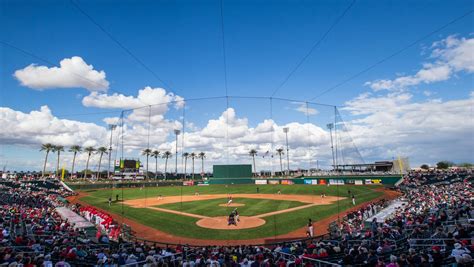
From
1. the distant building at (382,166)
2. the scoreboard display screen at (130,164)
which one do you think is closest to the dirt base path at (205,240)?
the distant building at (382,166)

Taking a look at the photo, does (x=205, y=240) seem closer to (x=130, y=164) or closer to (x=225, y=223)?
(x=225, y=223)

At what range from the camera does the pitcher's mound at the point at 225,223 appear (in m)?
25.0

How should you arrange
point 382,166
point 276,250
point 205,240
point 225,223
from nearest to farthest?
point 276,250, point 205,240, point 225,223, point 382,166

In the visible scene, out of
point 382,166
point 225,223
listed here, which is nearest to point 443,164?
point 382,166

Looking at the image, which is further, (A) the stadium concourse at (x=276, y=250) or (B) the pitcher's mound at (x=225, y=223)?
(B) the pitcher's mound at (x=225, y=223)

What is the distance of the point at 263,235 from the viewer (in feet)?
72.1

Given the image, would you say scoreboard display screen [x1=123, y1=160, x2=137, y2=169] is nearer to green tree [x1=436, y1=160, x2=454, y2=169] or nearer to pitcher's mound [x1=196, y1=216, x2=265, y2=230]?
pitcher's mound [x1=196, y1=216, x2=265, y2=230]

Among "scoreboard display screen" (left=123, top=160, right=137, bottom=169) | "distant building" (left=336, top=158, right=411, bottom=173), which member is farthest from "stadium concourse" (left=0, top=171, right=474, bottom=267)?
"scoreboard display screen" (left=123, top=160, right=137, bottom=169)

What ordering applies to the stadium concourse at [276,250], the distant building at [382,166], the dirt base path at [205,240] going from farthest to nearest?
1. the distant building at [382,166]
2. the dirt base path at [205,240]
3. the stadium concourse at [276,250]

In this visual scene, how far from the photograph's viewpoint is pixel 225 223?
26.7 metres

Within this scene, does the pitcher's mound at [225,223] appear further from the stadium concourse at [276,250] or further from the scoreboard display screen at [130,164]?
Result: the scoreboard display screen at [130,164]

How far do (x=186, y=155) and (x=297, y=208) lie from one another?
356ft

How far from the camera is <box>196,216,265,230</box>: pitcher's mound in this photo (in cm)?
2504

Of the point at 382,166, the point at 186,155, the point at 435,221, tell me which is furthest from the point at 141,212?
the point at 186,155
